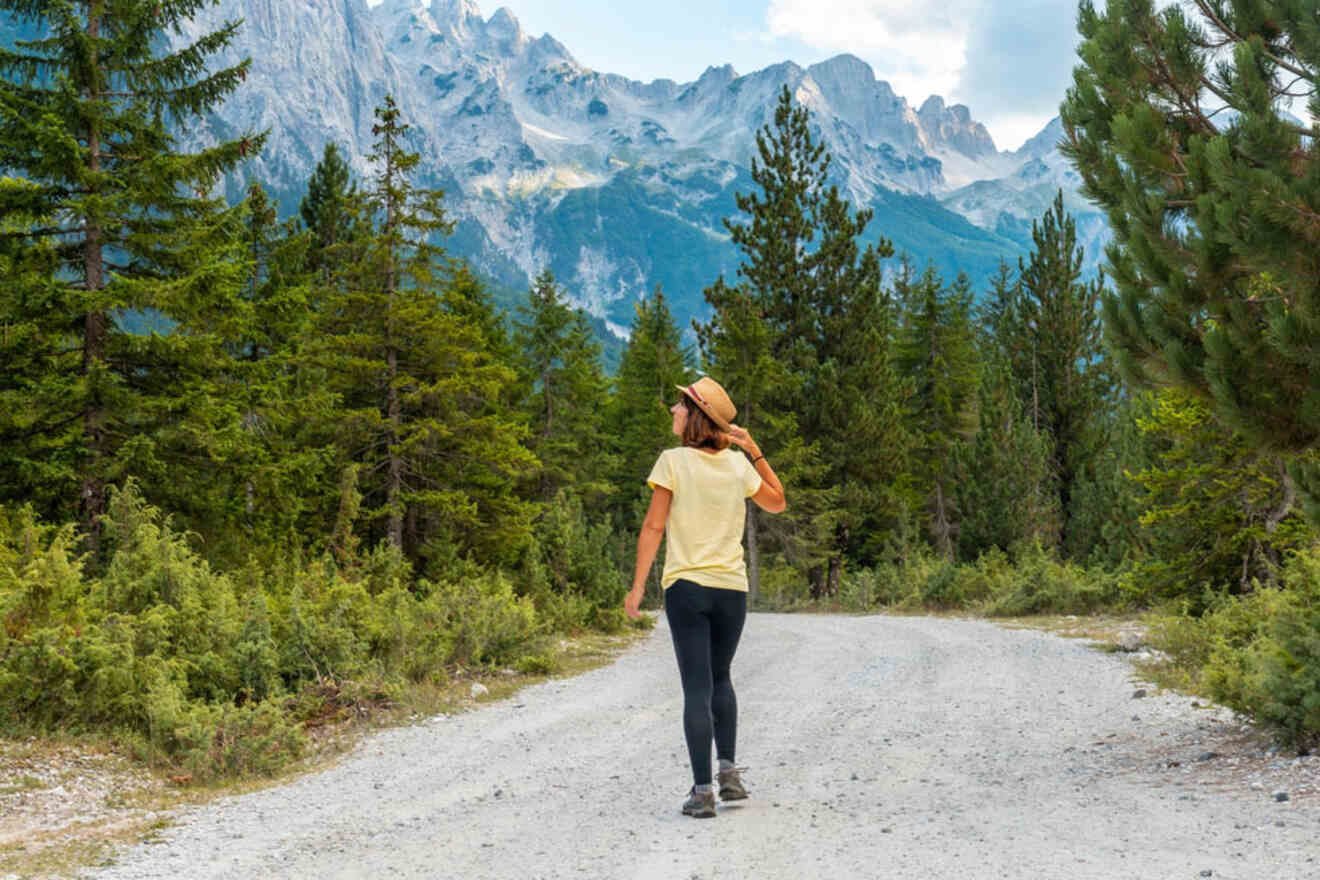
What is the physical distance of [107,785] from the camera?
6.11 meters

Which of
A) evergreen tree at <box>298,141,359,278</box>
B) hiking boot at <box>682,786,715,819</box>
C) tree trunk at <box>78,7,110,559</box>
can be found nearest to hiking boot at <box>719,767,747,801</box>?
hiking boot at <box>682,786,715,819</box>

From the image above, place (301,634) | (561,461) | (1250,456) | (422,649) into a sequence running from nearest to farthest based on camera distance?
1. (301,634)
2. (422,649)
3. (1250,456)
4. (561,461)

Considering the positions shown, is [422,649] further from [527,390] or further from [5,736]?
Answer: [527,390]

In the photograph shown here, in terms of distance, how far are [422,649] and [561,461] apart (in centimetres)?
2768

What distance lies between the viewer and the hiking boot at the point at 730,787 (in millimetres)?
5211

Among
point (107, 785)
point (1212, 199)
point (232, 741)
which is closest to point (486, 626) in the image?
point (232, 741)

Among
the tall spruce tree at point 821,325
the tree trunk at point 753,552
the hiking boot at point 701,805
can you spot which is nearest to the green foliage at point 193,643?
the hiking boot at point 701,805

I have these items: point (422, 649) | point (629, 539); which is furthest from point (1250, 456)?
point (629, 539)

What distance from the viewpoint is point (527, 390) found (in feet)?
Answer: 130

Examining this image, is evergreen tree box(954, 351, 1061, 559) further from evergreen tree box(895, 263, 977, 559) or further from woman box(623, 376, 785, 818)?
woman box(623, 376, 785, 818)

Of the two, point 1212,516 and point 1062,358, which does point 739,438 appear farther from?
point 1062,358

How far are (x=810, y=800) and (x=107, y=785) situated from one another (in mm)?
4395

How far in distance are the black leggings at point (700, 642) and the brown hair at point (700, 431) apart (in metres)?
0.77

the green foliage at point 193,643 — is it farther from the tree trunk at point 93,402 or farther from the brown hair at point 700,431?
the brown hair at point 700,431
